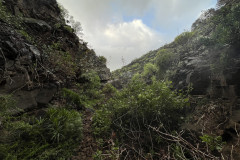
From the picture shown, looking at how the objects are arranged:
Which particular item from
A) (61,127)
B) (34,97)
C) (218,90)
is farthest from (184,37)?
(34,97)

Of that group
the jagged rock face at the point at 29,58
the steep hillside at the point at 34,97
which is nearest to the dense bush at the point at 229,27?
the steep hillside at the point at 34,97

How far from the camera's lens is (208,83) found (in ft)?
15.0

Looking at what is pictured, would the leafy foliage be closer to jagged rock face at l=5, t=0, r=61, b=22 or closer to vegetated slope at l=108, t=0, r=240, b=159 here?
vegetated slope at l=108, t=0, r=240, b=159

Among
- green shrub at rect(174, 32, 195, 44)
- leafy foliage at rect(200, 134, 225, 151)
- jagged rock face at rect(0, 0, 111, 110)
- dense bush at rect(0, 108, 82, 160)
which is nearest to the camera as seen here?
leafy foliage at rect(200, 134, 225, 151)

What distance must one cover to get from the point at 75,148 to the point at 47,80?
2966 millimetres

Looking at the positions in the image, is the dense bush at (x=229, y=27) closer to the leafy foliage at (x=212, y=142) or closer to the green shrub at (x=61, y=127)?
the leafy foliage at (x=212, y=142)

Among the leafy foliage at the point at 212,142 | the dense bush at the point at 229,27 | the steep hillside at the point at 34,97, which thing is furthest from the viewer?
the dense bush at the point at 229,27

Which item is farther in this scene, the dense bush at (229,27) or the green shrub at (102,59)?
the green shrub at (102,59)

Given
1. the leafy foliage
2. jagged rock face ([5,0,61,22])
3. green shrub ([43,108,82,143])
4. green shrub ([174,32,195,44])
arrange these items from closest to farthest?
1. the leafy foliage
2. green shrub ([43,108,82,143])
3. jagged rock face ([5,0,61,22])
4. green shrub ([174,32,195,44])

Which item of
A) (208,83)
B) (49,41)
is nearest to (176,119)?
(208,83)

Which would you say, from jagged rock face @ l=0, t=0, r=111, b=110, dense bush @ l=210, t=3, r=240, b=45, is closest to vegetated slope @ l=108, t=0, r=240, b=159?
dense bush @ l=210, t=3, r=240, b=45

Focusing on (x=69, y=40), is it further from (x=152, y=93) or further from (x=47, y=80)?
(x=152, y=93)

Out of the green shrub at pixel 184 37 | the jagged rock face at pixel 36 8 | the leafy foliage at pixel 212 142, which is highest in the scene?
the jagged rock face at pixel 36 8

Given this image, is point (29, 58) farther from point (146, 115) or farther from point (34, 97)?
point (146, 115)
